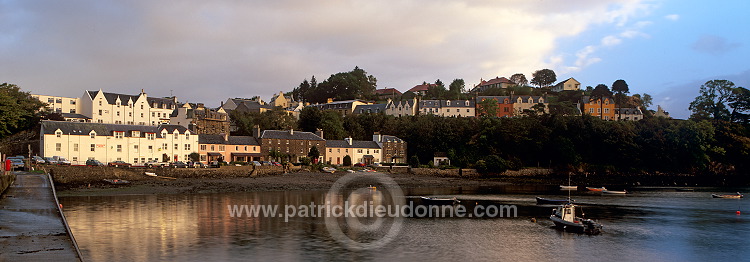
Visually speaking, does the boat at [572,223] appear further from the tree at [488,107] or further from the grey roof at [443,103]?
the grey roof at [443,103]

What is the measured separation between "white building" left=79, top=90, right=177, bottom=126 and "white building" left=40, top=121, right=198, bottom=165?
17.3 metres

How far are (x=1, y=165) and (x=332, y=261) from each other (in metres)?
33.3

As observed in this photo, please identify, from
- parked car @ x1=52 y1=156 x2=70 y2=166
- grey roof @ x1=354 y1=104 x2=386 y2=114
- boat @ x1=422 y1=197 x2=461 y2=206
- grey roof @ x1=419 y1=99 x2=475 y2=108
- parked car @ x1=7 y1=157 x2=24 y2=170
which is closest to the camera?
A: boat @ x1=422 y1=197 x2=461 y2=206

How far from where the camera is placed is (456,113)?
116 metres

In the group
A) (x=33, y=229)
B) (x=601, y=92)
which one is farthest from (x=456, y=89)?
(x=33, y=229)

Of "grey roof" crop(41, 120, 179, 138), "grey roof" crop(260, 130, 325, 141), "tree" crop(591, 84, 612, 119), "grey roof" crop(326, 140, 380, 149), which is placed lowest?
"grey roof" crop(326, 140, 380, 149)

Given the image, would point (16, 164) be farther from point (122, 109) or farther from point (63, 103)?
point (63, 103)

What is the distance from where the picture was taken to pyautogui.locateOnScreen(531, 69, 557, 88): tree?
151625 mm

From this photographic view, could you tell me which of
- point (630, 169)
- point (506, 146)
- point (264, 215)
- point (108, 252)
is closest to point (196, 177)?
point (264, 215)

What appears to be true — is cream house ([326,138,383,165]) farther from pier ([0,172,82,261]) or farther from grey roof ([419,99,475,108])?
pier ([0,172,82,261])

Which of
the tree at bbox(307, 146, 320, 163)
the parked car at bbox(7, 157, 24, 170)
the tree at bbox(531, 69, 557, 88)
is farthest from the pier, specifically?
the tree at bbox(531, 69, 557, 88)

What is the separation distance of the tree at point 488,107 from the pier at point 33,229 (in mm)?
88332

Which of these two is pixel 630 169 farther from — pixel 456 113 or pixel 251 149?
pixel 251 149

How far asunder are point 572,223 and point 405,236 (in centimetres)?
1142
